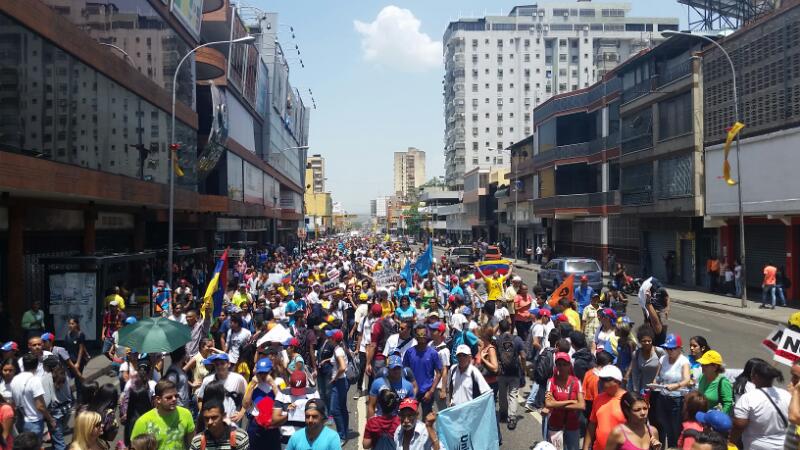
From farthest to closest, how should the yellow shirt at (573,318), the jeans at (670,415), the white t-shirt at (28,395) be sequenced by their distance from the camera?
the yellow shirt at (573,318)
the white t-shirt at (28,395)
the jeans at (670,415)

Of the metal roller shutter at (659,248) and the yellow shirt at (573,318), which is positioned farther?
the metal roller shutter at (659,248)

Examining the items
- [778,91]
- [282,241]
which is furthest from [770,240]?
[282,241]

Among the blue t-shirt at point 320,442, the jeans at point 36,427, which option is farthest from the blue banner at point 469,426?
the jeans at point 36,427

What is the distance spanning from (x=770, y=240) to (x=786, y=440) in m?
25.5

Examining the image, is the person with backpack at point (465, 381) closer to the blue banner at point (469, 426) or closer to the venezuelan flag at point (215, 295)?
the blue banner at point (469, 426)

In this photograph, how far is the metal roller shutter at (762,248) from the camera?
1061 inches

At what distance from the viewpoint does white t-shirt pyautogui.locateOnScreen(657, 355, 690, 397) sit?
7.20 meters

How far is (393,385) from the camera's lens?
701 centimetres

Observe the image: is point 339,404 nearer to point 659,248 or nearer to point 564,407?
point 564,407

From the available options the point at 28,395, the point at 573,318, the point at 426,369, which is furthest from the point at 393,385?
the point at 573,318

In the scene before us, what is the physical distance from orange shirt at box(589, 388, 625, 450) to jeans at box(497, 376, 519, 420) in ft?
10.0

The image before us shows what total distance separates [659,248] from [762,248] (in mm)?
8778

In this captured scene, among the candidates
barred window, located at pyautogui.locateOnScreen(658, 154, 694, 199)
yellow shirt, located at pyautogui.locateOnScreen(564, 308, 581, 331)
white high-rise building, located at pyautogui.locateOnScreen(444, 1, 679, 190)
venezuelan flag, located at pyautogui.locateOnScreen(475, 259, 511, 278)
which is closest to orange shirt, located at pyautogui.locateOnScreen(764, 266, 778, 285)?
barred window, located at pyautogui.locateOnScreen(658, 154, 694, 199)

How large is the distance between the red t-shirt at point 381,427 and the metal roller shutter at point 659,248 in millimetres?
32462
